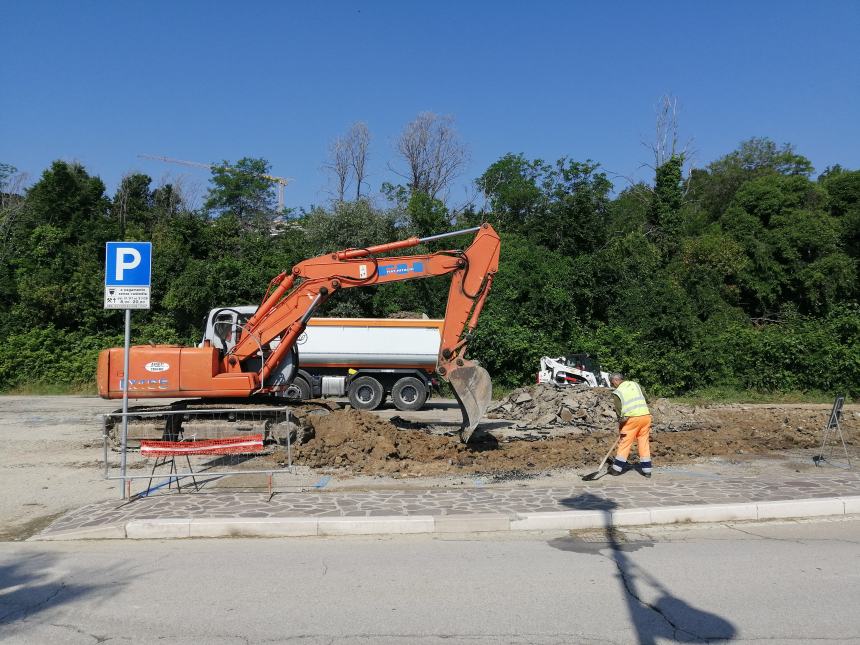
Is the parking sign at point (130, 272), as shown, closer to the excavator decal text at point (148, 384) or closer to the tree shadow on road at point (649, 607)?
the excavator decal text at point (148, 384)

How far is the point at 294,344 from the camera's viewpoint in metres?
13.9

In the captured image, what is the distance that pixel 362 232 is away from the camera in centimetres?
3344

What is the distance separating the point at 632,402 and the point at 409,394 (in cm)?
1171

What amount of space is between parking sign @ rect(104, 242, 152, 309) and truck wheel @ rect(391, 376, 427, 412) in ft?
42.1

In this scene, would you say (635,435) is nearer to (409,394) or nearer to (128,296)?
(128,296)

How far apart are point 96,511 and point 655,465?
8456mm

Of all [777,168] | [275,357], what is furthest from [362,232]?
[777,168]

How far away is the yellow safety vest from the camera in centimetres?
1014

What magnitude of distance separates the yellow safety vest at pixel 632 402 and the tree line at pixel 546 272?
16172mm

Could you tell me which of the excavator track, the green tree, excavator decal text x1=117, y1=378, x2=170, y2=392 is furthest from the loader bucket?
the green tree

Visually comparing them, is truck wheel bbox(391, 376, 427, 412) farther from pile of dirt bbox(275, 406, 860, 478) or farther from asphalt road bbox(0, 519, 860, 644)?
asphalt road bbox(0, 519, 860, 644)

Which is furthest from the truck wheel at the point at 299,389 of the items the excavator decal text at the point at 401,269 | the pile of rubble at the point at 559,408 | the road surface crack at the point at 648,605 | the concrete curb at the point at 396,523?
the road surface crack at the point at 648,605

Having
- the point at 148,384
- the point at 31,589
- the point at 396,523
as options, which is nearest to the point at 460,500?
the point at 396,523

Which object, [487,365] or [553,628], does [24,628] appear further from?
[487,365]
